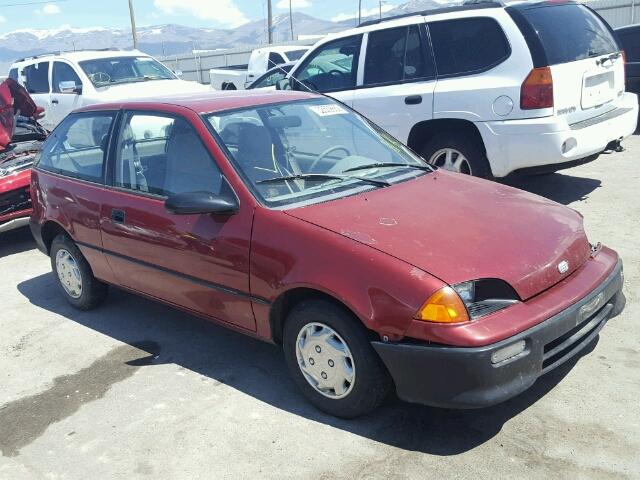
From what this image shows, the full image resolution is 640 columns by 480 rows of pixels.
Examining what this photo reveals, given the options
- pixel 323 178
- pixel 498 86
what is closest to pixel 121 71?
pixel 498 86

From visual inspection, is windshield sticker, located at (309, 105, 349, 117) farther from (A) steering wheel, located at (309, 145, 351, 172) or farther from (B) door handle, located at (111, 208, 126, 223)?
(B) door handle, located at (111, 208, 126, 223)

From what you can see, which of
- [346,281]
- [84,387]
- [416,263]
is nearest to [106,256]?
[84,387]

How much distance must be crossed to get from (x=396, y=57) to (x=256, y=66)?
10697 mm

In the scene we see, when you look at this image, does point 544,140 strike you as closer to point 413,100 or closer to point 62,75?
point 413,100

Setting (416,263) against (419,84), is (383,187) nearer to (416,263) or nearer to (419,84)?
(416,263)

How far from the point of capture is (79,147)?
515cm

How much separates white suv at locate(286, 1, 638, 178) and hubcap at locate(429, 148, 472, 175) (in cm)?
1

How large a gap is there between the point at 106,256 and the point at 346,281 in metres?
2.24

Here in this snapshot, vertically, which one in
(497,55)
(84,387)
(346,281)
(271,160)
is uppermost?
(497,55)

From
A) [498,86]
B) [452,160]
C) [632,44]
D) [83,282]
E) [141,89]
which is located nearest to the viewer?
[83,282]

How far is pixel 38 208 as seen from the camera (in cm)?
541

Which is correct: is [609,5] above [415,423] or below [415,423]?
above

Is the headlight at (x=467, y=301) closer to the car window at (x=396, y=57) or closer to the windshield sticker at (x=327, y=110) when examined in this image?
the windshield sticker at (x=327, y=110)

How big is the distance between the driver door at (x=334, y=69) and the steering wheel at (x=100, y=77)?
439cm
